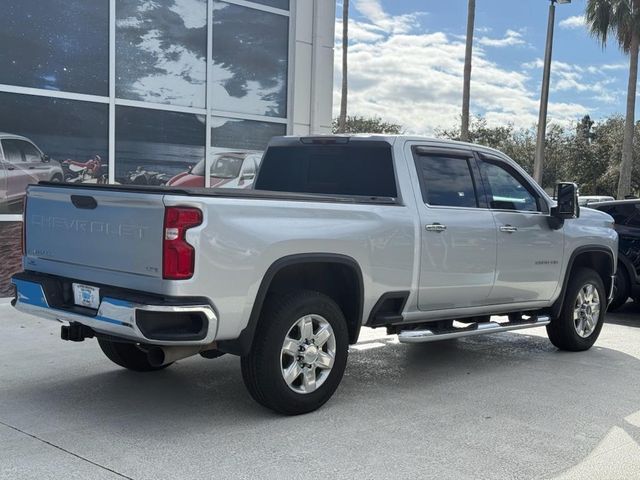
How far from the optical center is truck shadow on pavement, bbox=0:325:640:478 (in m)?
4.27

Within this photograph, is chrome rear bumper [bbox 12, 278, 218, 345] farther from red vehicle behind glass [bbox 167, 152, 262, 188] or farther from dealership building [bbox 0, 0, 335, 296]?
red vehicle behind glass [bbox 167, 152, 262, 188]

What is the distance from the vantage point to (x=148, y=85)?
10.7 m

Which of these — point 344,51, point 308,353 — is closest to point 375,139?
point 308,353

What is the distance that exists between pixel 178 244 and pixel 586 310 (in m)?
4.90

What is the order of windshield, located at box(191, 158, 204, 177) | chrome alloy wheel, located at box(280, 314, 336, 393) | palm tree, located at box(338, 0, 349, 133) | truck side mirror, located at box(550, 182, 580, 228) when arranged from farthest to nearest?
palm tree, located at box(338, 0, 349, 133) → windshield, located at box(191, 158, 204, 177) → truck side mirror, located at box(550, 182, 580, 228) → chrome alloy wheel, located at box(280, 314, 336, 393)

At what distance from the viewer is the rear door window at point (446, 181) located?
577 cm

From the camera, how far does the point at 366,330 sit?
8.21 m

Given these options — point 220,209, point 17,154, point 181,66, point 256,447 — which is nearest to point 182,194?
point 220,209

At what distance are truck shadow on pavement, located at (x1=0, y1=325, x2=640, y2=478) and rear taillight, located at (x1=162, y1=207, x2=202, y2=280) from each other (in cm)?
107

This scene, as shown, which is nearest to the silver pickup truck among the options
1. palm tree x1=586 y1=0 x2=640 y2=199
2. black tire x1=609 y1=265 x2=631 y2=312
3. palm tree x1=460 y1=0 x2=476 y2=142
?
black tire x1=609 y1=265 x2=631 y2=312

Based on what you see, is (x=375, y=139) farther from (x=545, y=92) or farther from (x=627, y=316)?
(x=545, y=92)

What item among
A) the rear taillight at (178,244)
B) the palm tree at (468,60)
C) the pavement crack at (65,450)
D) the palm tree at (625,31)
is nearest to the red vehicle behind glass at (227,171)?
the pavement crack at (65,450)

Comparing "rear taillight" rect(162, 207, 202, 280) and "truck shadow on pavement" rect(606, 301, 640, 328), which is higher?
"rear taillight" rect(162, 207, 202, 280)

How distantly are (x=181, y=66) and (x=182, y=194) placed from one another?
24.6ft
